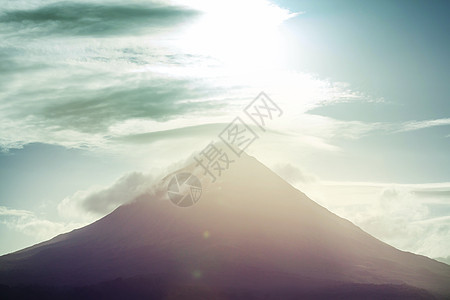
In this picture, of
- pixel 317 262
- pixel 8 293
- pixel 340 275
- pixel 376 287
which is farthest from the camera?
pixel 317 262

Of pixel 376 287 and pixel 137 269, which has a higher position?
pixel 137 269

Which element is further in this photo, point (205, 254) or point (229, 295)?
point (205, 254)

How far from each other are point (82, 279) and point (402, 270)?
135m

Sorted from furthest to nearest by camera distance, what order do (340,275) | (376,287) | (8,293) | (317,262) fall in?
(317,262) → (340,275) → (376,287) → (8,293)

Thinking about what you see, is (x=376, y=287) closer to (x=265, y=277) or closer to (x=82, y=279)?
(x=265, y=277)

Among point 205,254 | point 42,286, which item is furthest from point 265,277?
point 42,286

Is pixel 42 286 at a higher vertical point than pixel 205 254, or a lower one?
lower

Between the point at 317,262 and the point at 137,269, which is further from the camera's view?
the point at 317,262

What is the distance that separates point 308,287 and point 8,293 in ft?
336

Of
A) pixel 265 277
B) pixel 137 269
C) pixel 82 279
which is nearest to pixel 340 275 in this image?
pixel 265 277

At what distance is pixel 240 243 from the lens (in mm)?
199375

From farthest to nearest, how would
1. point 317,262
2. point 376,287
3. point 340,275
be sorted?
point 317,262
point 340,275
point 376,287

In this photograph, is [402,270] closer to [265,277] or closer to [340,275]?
[340,275]

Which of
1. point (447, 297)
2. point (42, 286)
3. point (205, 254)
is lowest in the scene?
point (447, 297)
